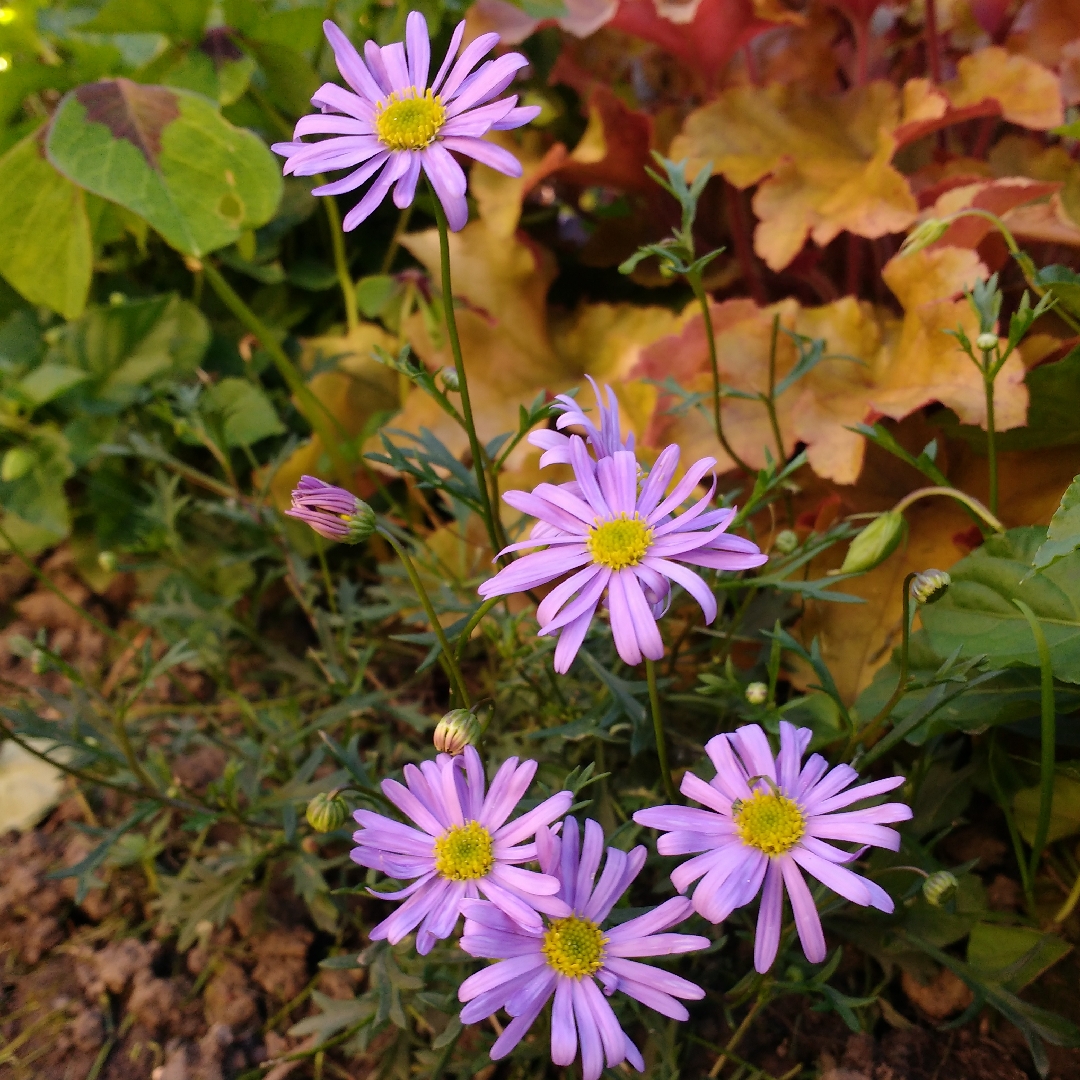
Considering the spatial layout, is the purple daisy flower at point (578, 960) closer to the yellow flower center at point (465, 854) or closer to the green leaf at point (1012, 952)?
the yellow flower center at point (465, 854)

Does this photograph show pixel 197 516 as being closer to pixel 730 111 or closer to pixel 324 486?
pixel 324 486

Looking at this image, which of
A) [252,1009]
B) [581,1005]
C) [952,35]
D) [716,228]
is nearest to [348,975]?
[252,1009]

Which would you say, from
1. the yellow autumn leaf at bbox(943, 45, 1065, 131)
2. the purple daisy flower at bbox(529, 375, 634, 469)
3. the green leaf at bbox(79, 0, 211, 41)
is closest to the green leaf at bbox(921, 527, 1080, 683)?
the purple daisy flower at bbox(529, 375, 634, 469)

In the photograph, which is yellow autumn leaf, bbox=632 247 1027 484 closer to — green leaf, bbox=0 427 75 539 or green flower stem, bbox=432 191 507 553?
green flower stem, bbox=432 191 507 553

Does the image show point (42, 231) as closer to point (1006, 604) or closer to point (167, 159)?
point (167, 159)

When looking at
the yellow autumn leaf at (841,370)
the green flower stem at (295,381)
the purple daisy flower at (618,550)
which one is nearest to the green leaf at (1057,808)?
the yellow autumn leaf at (841,370)

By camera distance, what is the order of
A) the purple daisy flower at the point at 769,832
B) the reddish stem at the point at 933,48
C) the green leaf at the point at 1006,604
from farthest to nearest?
the reddish stem at the point at 933,48 → the green leaf at the point at 1006,604 → the purple daisy flower at the point at 769,832
